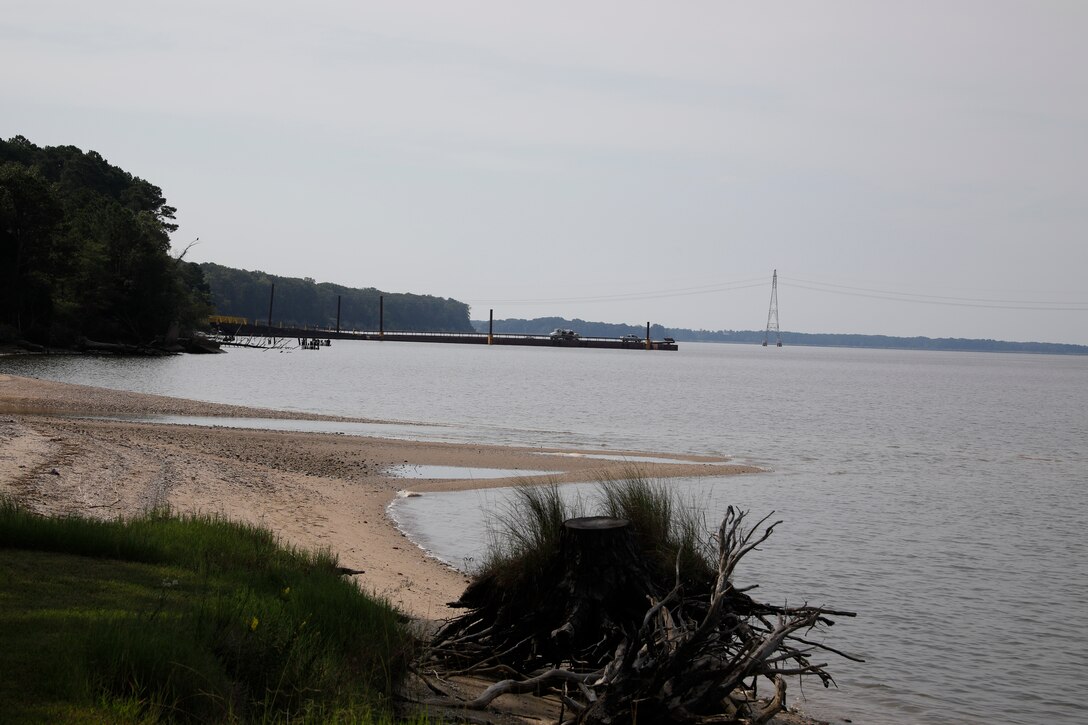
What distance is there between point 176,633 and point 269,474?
15456 millimetres

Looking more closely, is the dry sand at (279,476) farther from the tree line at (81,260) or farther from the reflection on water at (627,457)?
the tree line at (81,260)

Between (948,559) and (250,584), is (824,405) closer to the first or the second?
(948,559)

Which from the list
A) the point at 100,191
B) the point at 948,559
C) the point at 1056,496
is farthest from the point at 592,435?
the point at 100,191

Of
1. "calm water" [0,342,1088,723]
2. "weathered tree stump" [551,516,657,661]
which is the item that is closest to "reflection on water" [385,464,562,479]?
"calm water" [0,342,1088,723]

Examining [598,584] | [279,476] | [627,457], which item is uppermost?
[598,584]

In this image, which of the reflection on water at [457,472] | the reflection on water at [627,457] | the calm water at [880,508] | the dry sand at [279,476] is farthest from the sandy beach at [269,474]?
the calm water at [880,508]

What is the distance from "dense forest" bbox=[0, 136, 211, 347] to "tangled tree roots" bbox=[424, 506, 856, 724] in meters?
70.4

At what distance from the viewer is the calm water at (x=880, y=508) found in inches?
421

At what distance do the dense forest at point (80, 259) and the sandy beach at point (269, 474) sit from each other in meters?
39.4

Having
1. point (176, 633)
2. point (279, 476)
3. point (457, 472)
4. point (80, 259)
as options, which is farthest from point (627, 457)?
point (80, 259)

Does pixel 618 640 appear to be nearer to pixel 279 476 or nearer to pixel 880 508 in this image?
pixel 279 476

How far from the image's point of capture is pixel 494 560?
922 cm

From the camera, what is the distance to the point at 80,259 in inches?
3039

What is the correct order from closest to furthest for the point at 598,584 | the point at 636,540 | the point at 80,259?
the point at 598,584, the point at 636,540, the point at 80,259
